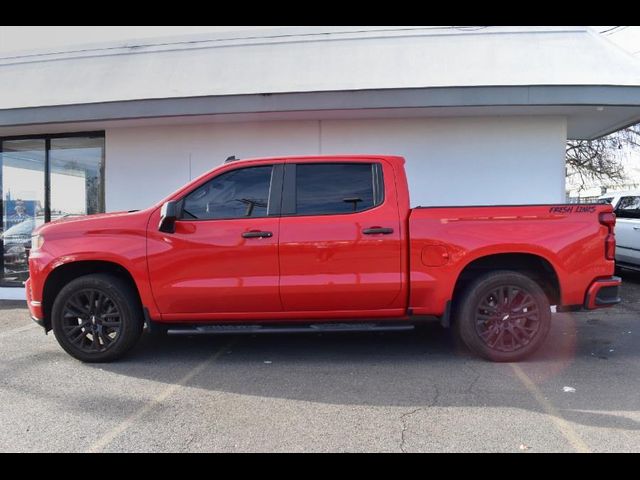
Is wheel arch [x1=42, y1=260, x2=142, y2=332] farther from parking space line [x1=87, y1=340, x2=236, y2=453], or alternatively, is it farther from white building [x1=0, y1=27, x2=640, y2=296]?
→ white building [x1=0, y1=27, x2=640, y2=296]

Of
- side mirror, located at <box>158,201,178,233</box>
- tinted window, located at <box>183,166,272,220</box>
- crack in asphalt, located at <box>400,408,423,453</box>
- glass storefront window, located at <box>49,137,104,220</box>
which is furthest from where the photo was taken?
glass storefront window, located at <box>49,137,104,220</box>

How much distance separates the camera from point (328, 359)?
195 inches

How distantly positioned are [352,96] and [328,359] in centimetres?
389

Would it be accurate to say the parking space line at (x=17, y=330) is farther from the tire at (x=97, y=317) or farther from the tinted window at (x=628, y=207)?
the tinted window at (x=628, y=207)

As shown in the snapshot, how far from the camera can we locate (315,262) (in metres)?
4.54

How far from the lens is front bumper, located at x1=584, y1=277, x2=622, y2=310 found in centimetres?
460

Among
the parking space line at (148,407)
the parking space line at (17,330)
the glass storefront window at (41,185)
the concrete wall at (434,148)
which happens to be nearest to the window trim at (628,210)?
the concrete wall at (434,148)

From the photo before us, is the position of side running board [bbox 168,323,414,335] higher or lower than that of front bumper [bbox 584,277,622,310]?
lower

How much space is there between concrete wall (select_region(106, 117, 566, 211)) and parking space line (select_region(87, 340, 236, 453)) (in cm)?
410

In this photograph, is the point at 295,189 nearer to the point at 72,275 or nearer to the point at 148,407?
the point at 148,407

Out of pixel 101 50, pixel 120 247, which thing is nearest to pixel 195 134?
pixel 101 50

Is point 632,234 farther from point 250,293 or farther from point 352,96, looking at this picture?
point 250,293

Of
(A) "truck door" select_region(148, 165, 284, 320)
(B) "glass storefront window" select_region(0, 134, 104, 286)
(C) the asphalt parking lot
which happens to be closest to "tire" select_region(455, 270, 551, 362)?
(C) the asphalt parking lot

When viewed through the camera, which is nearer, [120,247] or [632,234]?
→ [120,247]
